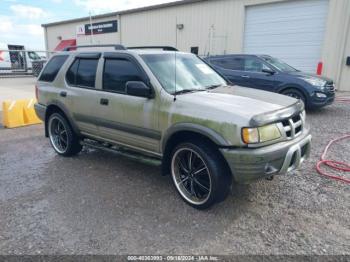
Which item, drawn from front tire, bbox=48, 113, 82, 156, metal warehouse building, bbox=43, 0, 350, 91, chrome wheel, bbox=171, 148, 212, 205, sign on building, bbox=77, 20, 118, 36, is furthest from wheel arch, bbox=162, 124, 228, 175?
sign on building, bbox=77, 20, 118, 36

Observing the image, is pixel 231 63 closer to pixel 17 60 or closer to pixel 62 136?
pixel 62 136

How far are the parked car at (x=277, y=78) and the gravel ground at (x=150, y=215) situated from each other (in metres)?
3.86

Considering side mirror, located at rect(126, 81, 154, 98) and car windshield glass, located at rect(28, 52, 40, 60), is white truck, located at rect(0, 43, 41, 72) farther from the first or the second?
side mirror, located at rect(126, 81, 154, 98)

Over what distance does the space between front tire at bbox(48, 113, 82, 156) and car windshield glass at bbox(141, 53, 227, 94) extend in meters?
2.01

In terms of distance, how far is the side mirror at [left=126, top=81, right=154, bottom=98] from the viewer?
3430 millimetres

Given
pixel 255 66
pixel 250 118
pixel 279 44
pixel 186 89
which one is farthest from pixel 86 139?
pixel 279 44

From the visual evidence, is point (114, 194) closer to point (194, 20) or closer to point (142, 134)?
point (142, 134)

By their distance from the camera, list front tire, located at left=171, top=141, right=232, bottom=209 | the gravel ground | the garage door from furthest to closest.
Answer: the garage door, front tire, located at left=171, top=141, right=232, bottom=209, the gravel ground

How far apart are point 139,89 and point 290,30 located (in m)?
12.0

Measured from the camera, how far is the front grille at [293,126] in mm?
3109

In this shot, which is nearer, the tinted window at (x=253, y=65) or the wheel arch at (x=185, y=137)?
the wheel arch at (x=185, y=137)

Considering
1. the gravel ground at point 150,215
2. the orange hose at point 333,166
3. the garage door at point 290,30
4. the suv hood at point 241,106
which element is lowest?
the gravel ground at point 150,215

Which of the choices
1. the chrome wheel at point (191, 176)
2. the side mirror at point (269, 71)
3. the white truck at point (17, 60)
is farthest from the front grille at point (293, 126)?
the white truck at point (17, 60)

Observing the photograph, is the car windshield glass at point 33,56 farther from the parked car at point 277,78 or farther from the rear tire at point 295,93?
the rear tire at point 295,93
